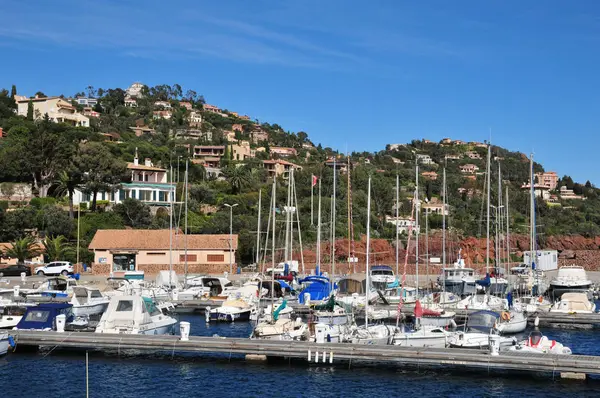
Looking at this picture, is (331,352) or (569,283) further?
(569,283)

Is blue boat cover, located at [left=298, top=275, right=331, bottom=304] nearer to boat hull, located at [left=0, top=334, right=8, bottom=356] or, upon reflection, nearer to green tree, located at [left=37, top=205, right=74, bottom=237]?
boat hull, located at [left=0, top=334, right=8, bottom=356]

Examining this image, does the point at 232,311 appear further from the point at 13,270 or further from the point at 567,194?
the point at 567,194

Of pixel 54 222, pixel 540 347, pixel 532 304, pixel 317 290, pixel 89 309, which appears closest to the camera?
pixel 540 347

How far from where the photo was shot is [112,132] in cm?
14238

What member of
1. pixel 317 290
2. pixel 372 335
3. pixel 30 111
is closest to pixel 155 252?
pixel 317 290

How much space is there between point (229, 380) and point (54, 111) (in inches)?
4815

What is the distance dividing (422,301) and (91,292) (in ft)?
65.0

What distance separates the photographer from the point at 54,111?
140 meters

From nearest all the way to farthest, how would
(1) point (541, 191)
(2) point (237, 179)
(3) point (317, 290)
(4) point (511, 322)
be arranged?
(4) point (511, 322) → (3) point (317, 290) → (2) point (237, 179) → (1) point (541, 191)

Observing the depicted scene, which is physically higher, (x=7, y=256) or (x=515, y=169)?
(x=515, y=169)

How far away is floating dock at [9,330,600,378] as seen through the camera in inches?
1102

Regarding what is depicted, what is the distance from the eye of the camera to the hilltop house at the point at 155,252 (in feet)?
215

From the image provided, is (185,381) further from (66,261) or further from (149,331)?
(66,261)

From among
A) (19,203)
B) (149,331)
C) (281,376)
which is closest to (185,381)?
(281,376)
